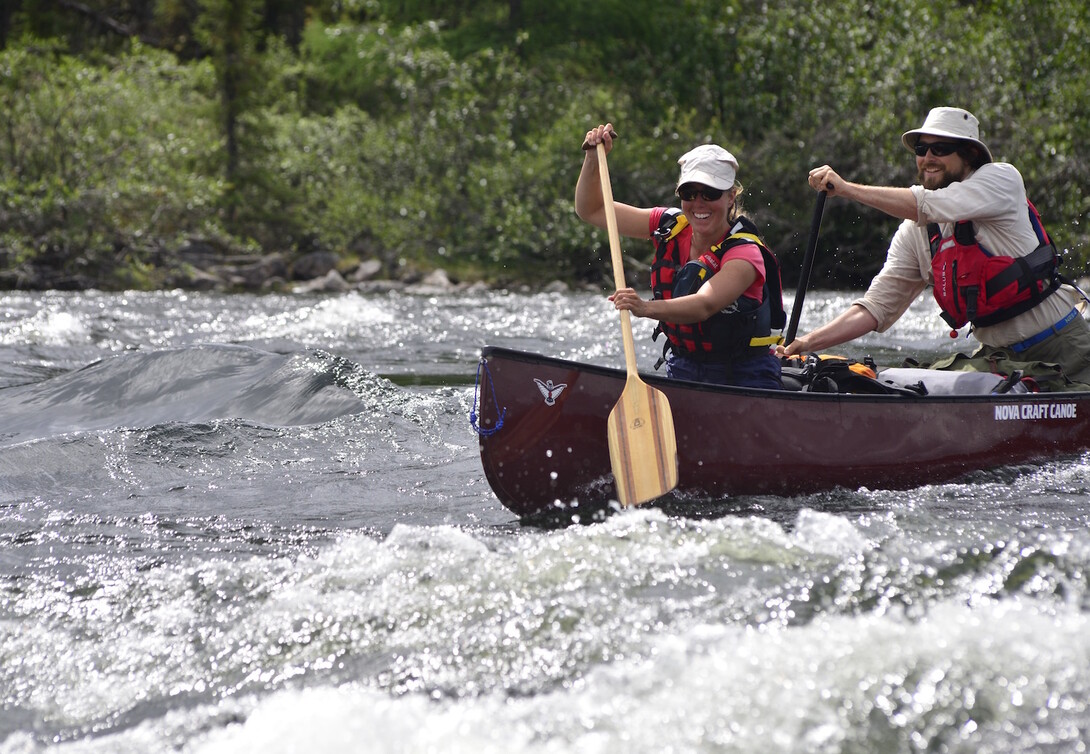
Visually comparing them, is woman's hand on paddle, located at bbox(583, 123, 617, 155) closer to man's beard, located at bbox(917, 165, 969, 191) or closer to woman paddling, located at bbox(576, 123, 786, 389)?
woman paddling, located at bbox(576, 123, 786, 389)

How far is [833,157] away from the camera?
59.5 ft

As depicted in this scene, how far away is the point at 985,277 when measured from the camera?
192 inches

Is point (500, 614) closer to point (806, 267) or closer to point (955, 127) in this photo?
point (806, 267)

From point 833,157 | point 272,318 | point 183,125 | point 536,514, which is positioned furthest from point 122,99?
point 536,514

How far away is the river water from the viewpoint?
2.63 meters

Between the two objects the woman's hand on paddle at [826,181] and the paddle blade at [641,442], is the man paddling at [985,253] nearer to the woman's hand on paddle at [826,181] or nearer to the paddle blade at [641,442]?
the woman's hand on paddle at [826,181]

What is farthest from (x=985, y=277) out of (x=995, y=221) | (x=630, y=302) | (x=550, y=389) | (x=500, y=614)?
(x=500, y=614)

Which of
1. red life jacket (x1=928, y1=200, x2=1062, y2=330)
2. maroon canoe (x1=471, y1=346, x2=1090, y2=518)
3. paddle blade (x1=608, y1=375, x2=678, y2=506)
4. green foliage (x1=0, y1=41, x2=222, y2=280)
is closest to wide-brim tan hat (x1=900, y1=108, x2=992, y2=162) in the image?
red life jacket (x1=928, y1=200, x2=1062, y2=330)

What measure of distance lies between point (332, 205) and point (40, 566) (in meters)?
17.8

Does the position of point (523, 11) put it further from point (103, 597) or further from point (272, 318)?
point (103, 597)

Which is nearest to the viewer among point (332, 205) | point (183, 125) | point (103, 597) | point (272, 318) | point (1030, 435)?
point (103, 597)

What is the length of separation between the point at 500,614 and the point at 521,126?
19302 mm

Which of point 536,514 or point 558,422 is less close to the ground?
point 558,422

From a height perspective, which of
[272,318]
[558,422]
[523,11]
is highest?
[523,11]
